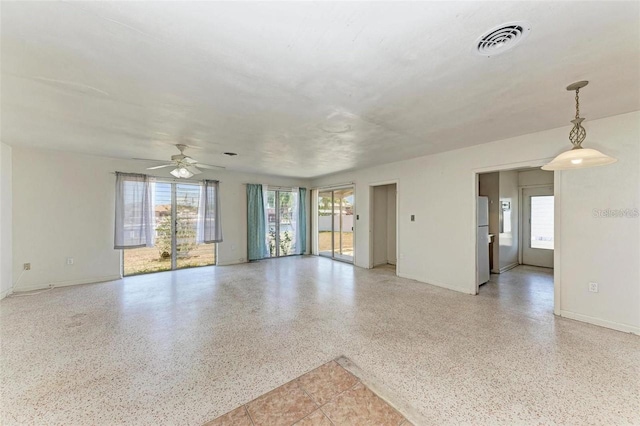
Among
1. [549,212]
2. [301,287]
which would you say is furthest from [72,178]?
[549,212]

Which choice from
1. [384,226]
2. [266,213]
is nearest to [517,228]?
[384,226]

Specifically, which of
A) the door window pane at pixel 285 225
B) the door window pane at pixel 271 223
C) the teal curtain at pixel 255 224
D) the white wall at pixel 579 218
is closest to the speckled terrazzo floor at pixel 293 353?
the white wall at pixel 579 218

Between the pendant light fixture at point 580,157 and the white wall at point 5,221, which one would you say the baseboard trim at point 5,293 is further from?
the pendant light fixture at point 580,157

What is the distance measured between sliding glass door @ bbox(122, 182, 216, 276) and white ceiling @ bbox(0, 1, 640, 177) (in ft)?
7.59

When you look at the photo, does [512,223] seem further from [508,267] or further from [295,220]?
[295,220]

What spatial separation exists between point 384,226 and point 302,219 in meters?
2.57

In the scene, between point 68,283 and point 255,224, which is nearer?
point 68,283

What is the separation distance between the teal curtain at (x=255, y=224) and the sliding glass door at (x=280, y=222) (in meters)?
0.31

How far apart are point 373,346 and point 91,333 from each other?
3128mm

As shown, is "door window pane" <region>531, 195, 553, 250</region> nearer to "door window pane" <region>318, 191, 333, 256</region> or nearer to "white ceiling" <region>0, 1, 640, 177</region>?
"white ceiling" <region>0, 1, 640, 177</region>

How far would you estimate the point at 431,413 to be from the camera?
1.65 m

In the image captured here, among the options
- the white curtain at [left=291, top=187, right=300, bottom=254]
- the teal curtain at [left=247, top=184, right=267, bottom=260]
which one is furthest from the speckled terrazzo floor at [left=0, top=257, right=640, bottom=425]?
the white curtain at [left=291, top=187, right=300, bottom=254]

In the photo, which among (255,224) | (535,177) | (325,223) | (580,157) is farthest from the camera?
(325,223)

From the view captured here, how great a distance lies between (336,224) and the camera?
23.9 feet
